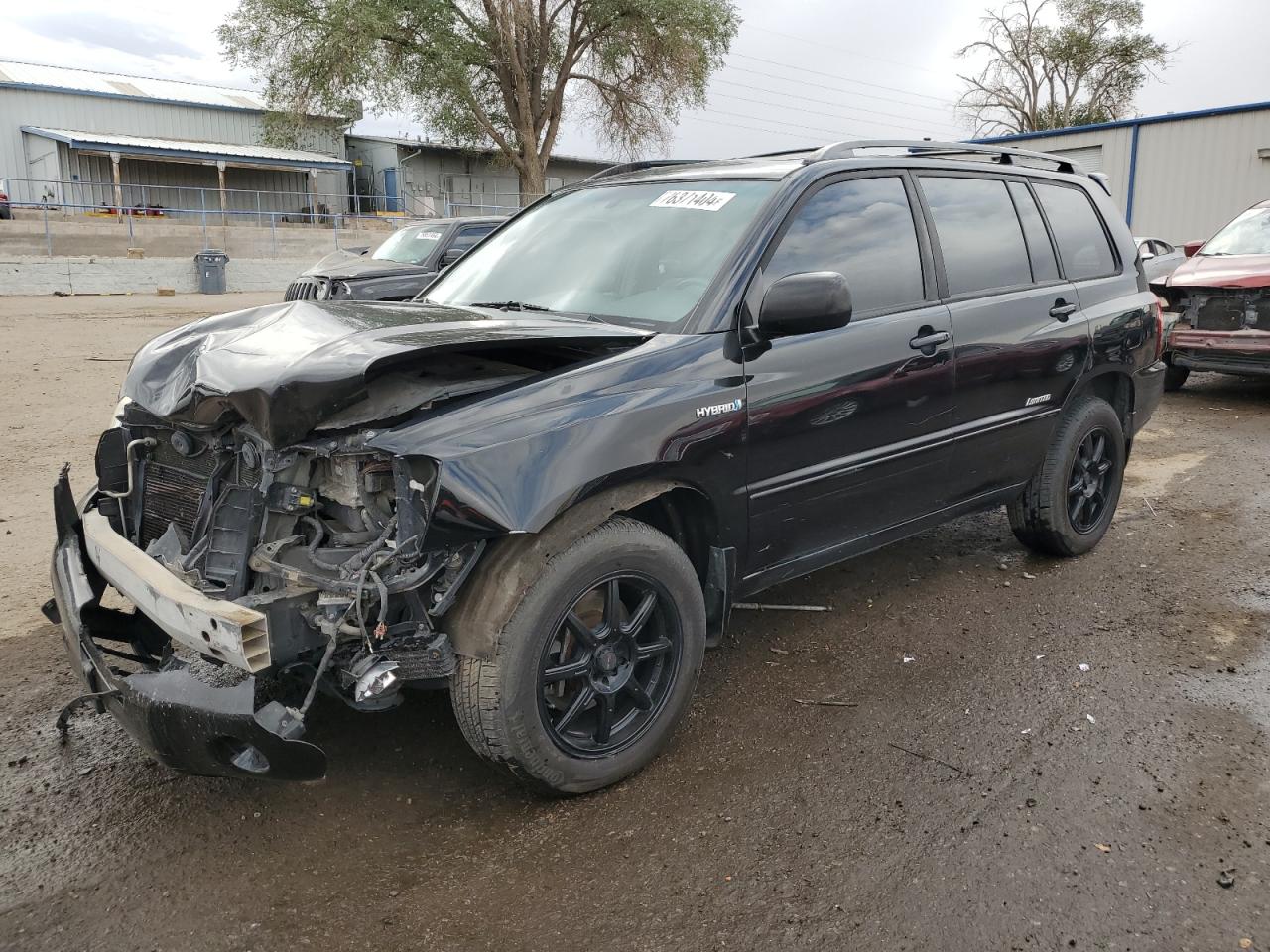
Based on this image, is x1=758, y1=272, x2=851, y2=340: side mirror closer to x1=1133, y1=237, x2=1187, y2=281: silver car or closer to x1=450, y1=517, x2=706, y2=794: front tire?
x1=450, y1=517, x2=706, y2=794: front tire

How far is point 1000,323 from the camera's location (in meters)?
4.20

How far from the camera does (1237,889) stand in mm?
2564

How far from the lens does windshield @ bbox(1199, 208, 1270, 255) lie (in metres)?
9.88

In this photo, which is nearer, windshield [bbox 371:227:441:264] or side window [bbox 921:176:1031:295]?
side window [bbox 921:176:1031:295]

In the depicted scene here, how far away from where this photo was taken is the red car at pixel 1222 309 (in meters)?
8.90

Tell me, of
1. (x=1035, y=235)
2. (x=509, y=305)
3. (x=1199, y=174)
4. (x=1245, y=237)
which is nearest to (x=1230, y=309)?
(x=1245, y=237)

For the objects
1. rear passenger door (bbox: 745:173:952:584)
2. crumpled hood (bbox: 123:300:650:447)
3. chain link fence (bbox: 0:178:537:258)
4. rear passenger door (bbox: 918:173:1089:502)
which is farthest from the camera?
chain link fence (bbox: 0:178:537:258)

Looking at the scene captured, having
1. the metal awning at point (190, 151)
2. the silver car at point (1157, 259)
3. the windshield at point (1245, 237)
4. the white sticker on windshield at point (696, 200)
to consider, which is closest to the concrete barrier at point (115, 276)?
the metal awning at point (190, 151)

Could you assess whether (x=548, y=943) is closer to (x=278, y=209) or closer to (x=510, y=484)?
(x=510, y=484)

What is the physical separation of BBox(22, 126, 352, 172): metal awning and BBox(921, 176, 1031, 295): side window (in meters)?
38.8

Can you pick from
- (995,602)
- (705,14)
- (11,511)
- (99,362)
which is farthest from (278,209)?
(995,602)

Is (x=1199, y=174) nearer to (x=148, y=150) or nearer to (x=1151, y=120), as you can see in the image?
(x=1151, y=120)

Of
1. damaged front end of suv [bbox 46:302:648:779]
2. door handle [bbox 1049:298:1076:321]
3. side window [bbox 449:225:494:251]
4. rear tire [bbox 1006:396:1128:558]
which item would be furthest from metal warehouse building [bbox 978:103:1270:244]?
damaged front end of suv [bbox 46:302:648:779]

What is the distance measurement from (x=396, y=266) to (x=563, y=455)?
9.81 meters
